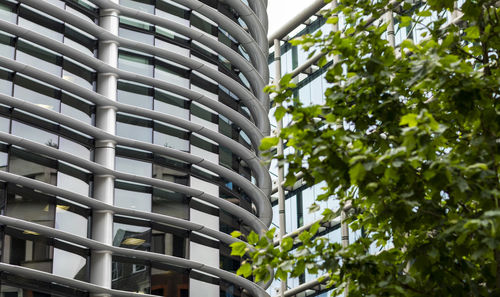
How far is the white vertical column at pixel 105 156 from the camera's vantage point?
20297mm

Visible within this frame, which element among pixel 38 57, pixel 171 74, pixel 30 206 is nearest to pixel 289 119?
pixel 171 74

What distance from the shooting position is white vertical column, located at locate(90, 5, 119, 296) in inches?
799

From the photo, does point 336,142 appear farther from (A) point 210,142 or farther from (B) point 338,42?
(A) point 210,142

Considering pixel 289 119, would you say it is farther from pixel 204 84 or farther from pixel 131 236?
pixel 131 236

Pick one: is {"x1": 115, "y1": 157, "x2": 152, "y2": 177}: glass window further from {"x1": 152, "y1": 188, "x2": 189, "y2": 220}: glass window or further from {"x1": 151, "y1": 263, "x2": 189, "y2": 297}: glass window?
{"x1": 151, "y1": 263, "x2": 189, "y2": 297}: glass window

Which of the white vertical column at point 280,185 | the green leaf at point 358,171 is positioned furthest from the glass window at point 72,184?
the white vertical column at point 280,185

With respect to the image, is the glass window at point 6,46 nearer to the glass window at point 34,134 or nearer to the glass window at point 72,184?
the glass window at point 34,134

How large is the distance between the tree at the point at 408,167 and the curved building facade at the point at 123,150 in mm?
9462

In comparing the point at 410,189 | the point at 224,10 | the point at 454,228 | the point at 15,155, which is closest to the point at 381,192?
the point at 410,189

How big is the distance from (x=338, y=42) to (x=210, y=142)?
1322 cm

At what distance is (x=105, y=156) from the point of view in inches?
835

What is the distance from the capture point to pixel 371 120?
1118 centimetres

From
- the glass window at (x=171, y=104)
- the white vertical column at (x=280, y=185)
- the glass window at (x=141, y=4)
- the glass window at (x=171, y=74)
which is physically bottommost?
the glass window at (x=171, y=104)

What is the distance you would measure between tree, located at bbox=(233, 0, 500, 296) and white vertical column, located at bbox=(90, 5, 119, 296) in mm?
9955
